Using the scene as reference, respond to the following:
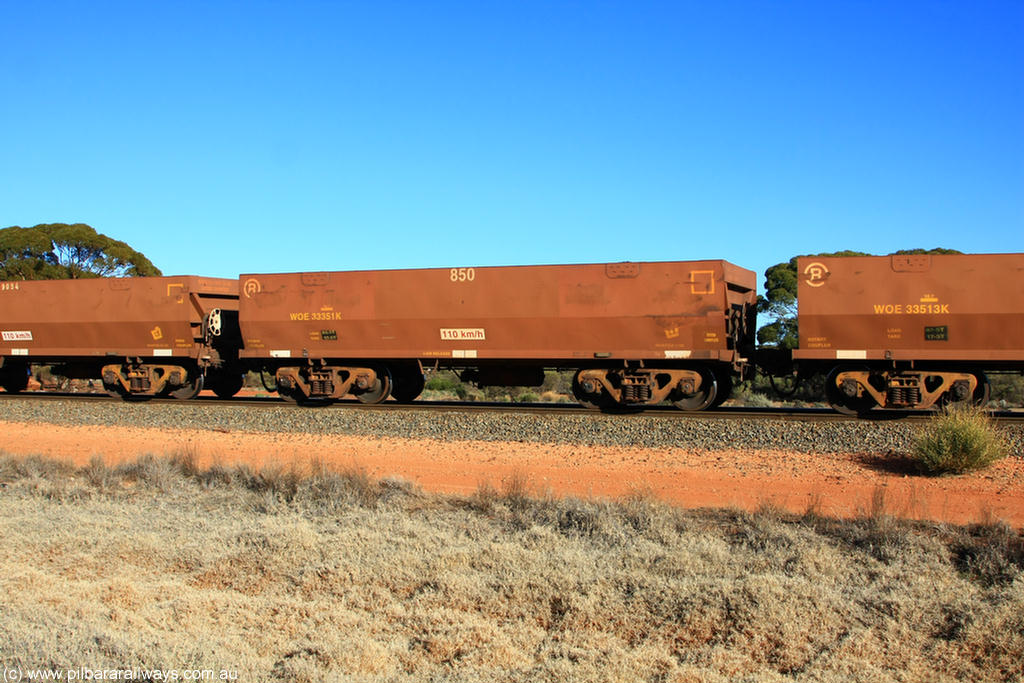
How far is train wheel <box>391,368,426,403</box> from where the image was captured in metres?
19.6

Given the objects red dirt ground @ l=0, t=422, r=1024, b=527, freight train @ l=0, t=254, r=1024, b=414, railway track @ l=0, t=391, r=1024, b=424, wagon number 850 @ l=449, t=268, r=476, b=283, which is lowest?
red dirt ground @ l=0, t=422, r=1024, b=527

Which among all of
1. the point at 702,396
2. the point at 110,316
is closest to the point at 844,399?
the point at 702,396

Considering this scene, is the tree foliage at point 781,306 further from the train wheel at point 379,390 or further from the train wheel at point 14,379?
the train wheel at point 14,379

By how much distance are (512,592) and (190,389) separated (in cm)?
1718

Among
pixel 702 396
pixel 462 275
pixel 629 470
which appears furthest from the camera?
pixel 462 275

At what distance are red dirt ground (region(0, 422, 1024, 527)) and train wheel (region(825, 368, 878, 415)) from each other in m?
3.72

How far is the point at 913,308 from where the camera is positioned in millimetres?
14836

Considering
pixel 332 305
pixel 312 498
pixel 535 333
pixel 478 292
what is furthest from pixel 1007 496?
pixel 332 305

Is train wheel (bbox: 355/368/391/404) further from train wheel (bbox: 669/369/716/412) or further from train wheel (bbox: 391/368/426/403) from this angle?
train wheel (bbox: 669/369/716/412)

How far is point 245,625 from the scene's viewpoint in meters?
5.68

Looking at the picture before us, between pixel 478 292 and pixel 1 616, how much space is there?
12701 millimetres

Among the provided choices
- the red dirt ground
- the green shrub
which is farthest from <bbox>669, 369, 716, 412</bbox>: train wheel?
the green shrub

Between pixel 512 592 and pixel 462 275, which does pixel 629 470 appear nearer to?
pixel 512 592

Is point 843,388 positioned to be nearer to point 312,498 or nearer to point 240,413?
point 312,498
